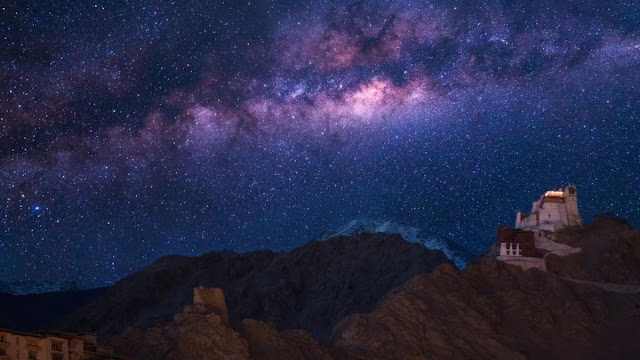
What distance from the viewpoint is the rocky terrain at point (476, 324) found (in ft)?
277

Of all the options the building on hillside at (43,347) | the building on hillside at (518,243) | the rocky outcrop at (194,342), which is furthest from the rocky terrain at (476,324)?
the building on hillside at (43,347)

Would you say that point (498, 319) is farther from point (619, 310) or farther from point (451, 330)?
point (619, 310)

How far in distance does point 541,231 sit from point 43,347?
218 ft

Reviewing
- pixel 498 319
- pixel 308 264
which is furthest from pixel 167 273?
pixel 498 319

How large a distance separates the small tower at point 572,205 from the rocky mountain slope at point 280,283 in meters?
31.0

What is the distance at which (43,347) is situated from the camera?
74.8m

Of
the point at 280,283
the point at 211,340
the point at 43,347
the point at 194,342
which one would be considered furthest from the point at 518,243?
the point at 43,347

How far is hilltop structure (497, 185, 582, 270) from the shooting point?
386 feet

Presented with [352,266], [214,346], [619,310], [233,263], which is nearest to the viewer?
[214,346]

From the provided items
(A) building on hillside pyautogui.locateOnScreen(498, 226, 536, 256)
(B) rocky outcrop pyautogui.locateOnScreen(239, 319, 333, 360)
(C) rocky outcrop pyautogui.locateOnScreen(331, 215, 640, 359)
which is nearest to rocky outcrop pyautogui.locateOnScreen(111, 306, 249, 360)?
(B) rocky outcrop pyautogui.locateOnScreen(239, 319, 333, 360)

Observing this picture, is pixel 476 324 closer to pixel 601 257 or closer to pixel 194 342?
pixel 601 257

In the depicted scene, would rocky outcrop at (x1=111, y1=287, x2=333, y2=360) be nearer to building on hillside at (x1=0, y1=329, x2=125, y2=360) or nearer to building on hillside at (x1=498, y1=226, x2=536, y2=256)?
building on hillside at (x1=0, y1=329, x2=125, y2=360)

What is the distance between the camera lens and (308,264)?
168 meters

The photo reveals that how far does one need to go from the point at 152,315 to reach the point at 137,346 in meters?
79.0
